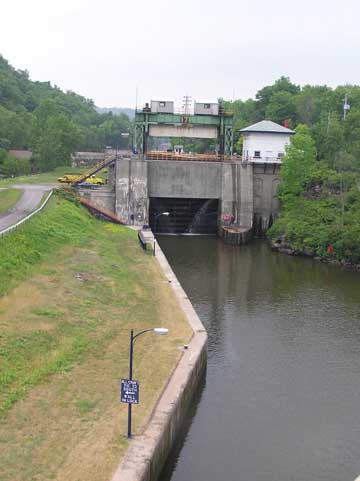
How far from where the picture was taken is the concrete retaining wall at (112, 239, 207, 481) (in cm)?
1365

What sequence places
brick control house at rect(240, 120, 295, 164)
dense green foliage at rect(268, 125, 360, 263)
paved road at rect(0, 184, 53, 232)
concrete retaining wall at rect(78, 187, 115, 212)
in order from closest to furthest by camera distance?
paved road at rect(0, 184, 53, 232), dense green foliage at rect(268, 125, 360, 263), concrete retaining wall at rect(78, 187, 115, 212), brick control house at rect(240, 120, 295, 164)

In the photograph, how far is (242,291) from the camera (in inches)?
1371

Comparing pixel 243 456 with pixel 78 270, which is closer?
pixel 243 456

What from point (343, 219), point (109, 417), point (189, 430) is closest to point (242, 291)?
point (343, 219)

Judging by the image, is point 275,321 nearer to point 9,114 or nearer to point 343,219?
point 343,219

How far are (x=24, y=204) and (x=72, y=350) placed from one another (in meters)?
26.4

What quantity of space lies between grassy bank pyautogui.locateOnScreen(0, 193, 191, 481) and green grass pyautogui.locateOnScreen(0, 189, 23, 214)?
717 centimetres

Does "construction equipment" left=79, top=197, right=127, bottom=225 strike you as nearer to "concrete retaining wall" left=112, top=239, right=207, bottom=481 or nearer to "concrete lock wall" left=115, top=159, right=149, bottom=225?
"concrete lock wall" left=115, top=159, right=149, bottom=225

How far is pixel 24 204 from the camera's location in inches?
1757

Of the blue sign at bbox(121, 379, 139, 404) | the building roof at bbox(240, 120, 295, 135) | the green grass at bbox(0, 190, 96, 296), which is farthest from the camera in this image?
the building roof at bbox(240, 120, 295, 135)

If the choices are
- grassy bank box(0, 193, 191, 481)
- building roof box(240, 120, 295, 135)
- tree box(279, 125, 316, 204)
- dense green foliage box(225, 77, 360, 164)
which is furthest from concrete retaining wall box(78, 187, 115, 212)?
dense green foliage box(225, 77, 360, 164)

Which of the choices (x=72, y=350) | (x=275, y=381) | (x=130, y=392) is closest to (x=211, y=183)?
(x=275, y=381)

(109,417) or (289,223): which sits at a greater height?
(289,223)

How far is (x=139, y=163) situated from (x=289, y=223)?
48.0 ft
